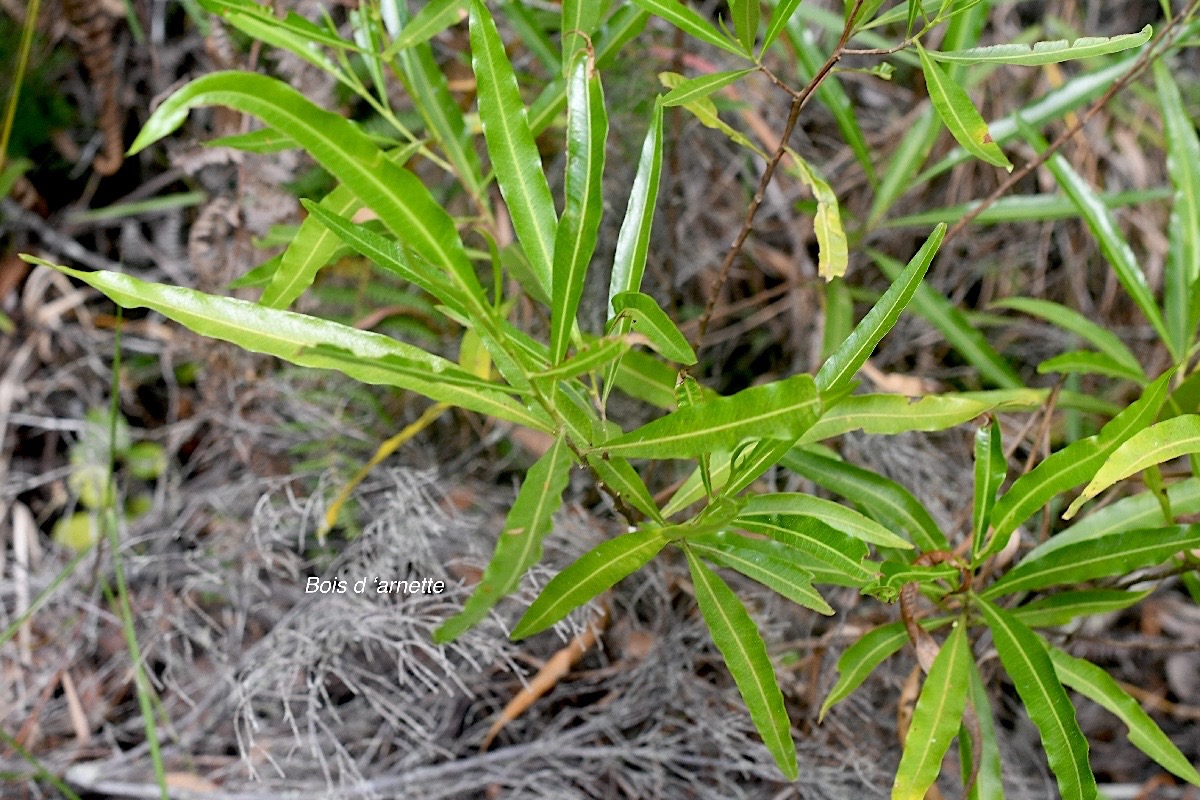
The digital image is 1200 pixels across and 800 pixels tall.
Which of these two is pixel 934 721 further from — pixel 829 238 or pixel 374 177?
pixel 374 177

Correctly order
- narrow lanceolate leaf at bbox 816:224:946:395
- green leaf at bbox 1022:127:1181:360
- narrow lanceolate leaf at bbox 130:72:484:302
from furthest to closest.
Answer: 1. green leaf at bbox 1022:127:1181:360
2. narrow lanceolate leaf at bbox 816:224:946:395
3. narrow lanceolate leaf at bbox 130:72:484:302

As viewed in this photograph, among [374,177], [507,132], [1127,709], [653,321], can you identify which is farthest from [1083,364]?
[374,177]

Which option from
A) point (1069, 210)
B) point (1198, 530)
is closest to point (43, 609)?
point (1198, 530)

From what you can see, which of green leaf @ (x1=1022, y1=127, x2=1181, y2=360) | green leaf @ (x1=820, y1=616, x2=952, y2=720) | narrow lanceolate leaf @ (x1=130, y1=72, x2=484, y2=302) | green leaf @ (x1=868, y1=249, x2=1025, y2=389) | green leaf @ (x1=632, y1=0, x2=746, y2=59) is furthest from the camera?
green leaf @ (x1=868, y1=249, x2=1025, y2=389)

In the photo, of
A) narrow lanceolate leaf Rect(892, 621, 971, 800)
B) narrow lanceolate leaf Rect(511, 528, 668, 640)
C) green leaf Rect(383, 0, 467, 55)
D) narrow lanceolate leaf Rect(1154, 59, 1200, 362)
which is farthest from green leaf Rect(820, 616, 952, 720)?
green leaf Rect(383, 0, 467, 55)

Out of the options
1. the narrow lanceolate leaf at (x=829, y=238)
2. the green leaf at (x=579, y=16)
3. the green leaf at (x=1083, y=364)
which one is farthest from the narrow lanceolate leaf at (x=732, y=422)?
the green leaf at (x=1083, y=364)

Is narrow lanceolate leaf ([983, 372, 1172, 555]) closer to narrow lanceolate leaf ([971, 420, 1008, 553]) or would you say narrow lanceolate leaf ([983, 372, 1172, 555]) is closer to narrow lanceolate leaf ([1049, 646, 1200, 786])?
narrow lanceolate leaf ([971, 420, 1008, 553])

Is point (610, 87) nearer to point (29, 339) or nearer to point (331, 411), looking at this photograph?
point (331, 411)
